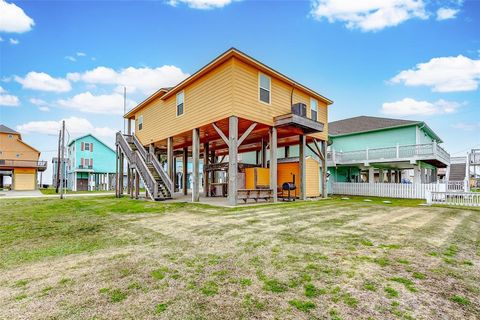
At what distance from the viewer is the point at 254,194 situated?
11883 mm

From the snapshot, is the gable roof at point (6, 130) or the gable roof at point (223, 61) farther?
the gable roof at point (6, 130)

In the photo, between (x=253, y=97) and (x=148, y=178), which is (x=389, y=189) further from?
(x=148, y=178)

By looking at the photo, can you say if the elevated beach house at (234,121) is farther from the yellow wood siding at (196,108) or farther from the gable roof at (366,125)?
the gable roof at (366,125)

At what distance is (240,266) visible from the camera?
371cm

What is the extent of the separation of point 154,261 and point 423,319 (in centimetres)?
349

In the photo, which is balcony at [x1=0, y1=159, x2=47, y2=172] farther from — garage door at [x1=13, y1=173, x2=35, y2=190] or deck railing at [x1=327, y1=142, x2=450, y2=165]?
deck railing at [x1=327, y1=142, x2=450, y2=165]

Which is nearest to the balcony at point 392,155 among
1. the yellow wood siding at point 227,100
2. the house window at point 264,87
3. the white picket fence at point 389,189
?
the white picket fence at point 389,189

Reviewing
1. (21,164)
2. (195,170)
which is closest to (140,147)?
(195,170)

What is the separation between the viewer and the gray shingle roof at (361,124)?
21737 mm

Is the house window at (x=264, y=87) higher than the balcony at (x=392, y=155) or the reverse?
higher

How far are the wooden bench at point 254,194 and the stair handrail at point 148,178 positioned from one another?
5635 mm

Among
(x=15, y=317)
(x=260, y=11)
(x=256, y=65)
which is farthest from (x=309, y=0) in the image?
(x=15, y=317)

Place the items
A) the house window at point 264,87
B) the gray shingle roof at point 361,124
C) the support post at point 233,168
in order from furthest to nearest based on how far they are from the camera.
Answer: the gray shingle roof at point 361,124 → the house window at point 264,87 → the support post at point 233,168

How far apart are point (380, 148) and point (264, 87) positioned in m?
12.2
